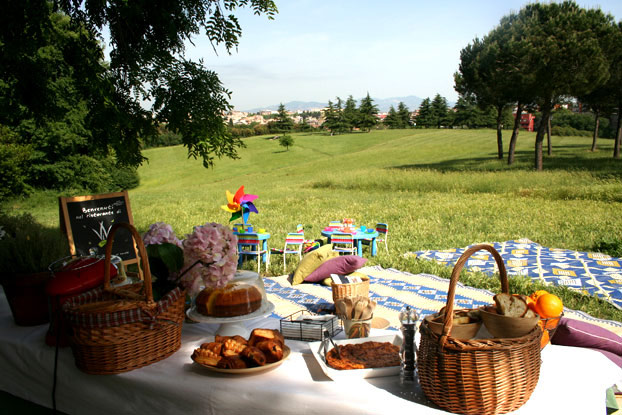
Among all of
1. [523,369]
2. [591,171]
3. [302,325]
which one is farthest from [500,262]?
[591,171]

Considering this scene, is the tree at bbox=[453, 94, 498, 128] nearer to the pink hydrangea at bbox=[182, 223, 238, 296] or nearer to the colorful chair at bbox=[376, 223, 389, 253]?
the colorful chair at bbox=[376, 223, 389, 253]

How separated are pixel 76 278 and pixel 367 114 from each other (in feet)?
304

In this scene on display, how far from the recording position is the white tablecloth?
1.84 metres

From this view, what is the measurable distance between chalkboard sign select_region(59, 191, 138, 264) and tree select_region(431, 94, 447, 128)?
3580 inches

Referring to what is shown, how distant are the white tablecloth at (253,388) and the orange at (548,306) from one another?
0.18 meters

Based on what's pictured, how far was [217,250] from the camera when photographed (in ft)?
7.66

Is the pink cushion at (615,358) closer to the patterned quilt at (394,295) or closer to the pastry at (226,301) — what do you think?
the patterned quilt at (394,295)

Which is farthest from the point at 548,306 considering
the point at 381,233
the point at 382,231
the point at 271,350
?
the point at 381,233

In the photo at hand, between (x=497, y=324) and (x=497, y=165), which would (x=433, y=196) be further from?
(x=497, y=324)

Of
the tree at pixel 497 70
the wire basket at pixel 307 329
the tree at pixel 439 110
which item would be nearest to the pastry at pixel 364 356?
the wire basket at pixel 307 329

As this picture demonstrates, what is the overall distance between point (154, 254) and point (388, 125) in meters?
98.5

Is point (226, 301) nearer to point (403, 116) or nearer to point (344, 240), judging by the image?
point (344, 240)

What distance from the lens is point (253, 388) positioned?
198cm

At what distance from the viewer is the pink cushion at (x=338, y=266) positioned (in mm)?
6957
